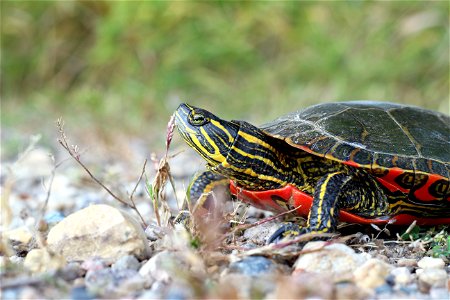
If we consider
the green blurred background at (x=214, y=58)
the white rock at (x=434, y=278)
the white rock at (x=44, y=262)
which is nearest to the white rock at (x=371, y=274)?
the white rock at (x=434, y=278)

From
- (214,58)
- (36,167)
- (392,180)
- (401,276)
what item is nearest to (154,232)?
(401,276)

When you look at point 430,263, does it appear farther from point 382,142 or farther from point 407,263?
point 382,142

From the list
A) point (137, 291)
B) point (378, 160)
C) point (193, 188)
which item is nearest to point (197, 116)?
point (193, 188)

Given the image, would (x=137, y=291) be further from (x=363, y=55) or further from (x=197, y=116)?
(x=363, y=55)

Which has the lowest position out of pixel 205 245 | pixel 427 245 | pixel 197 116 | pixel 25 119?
pixel 427 245

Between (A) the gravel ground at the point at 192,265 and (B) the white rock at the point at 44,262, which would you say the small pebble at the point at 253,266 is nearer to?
(A) the gravel ground at the point at 192,265

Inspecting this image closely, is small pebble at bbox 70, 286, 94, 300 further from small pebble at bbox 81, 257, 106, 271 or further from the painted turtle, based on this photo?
the painted turtle

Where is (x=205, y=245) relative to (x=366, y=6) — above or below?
below

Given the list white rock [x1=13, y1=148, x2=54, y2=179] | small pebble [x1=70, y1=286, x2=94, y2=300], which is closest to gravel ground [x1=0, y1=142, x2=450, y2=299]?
small pebble [x1=70, y1=286, x2=94, y2=300]
